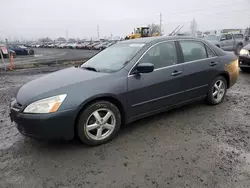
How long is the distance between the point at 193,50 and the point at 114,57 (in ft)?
5.23

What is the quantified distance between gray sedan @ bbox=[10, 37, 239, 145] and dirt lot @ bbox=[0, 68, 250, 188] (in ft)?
1.00

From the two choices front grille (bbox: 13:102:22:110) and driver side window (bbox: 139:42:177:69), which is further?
driver side window (bbox: 139:42:177:69)

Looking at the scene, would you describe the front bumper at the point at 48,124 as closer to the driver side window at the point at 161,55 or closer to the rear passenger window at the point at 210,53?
the driver side window at the point at 161,55

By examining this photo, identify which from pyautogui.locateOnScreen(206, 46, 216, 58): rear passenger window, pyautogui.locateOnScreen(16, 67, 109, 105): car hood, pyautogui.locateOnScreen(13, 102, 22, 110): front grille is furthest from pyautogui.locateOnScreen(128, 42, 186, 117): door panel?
pyautogui.locateOnScreen(13, 102, 22, 110): front grille

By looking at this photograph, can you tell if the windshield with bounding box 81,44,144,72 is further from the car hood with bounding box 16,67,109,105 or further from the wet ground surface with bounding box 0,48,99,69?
the wet ground surface with bounding box 0,48,99,69

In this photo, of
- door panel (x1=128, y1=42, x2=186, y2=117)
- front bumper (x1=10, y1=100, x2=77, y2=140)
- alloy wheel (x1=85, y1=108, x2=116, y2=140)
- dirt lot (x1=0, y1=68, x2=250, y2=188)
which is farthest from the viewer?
door panel (x1=128, y1=42, x2=186, y2=117)

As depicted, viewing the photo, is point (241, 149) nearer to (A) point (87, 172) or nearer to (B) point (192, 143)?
(B) point (192, 143)

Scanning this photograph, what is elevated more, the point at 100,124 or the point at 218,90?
the point at 218,90

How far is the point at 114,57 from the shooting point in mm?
3824

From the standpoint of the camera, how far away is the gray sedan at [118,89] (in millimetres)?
2804

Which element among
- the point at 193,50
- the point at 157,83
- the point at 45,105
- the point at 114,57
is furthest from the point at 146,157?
the point at 193,50

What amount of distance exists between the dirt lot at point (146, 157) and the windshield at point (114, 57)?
111 cm

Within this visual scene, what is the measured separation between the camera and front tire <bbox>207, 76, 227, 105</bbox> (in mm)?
4457

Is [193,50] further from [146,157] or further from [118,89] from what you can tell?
[146,157]
